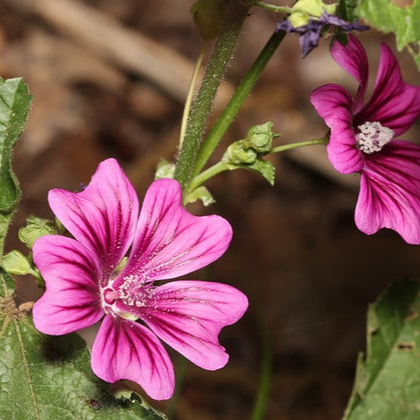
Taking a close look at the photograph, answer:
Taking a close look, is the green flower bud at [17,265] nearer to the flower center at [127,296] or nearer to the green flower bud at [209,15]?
the flower center at [127,296]

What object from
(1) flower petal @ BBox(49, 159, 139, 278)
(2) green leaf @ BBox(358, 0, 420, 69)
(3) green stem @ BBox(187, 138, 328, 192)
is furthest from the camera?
(3) green stem @ BBox(187, 138, 328, 192)

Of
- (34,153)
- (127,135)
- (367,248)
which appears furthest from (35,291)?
(367,248)

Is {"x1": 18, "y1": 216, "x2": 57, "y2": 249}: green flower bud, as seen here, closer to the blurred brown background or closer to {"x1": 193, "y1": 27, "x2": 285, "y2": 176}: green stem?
{"x1": 193, "y1": 27, "x2": 285, "y2": 176}: green stem

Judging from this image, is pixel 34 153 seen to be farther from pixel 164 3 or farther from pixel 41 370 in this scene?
pixel 41 370

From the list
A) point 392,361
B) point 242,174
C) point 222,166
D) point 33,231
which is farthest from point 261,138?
point 242,174

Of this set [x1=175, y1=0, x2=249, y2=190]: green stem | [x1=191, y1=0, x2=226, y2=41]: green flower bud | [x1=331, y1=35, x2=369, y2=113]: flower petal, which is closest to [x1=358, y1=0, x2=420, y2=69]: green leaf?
[x1=331, y1=35, x2=369, y2=113]: flower petal
